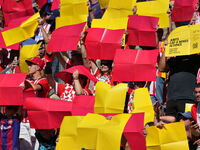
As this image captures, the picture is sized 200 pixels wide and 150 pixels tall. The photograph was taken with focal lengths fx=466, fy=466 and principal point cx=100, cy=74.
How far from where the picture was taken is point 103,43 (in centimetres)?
688

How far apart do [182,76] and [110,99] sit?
1.02 metres

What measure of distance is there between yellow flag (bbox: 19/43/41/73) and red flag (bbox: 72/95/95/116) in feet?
5.18

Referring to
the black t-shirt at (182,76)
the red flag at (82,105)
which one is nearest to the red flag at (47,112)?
the red flag at (82,105)

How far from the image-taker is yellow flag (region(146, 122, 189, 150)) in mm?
5191

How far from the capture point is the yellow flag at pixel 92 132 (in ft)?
17.1

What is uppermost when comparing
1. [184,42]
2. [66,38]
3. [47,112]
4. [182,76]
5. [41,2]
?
[184,42]

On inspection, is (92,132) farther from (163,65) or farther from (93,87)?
(163,65)

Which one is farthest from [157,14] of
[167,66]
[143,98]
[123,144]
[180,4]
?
[123,144]

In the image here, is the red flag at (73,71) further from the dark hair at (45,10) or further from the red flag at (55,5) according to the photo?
the dark hair at (45,10)

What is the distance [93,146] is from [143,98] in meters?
0.91

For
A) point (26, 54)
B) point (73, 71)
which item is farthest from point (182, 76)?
point (26, 54)

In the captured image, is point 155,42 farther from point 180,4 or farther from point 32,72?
point 32,72

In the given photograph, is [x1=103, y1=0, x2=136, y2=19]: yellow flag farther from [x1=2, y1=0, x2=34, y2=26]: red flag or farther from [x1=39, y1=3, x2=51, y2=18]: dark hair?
[x1=2, y1=0, x2=34, y2=26]: red flag

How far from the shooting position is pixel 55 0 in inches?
322
